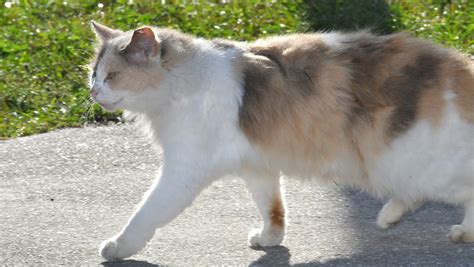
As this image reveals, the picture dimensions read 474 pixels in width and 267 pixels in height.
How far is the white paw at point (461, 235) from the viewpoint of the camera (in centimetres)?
530

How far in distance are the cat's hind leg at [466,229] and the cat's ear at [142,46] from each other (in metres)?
1.70

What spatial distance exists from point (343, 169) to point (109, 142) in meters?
2.34

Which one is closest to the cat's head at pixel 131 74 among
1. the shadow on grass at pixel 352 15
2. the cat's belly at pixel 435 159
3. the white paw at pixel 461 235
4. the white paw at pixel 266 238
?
the white paw at pixel 266 238

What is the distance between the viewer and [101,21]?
8.70m

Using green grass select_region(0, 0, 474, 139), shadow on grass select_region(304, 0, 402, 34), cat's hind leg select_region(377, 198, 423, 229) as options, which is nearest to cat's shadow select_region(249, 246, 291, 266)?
cat's hind leg select_region(377, 198, 423, 229)

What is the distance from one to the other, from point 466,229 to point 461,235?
42mm

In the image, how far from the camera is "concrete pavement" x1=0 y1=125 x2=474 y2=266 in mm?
5309

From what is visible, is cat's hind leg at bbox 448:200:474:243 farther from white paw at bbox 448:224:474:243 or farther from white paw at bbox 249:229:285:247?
white paw at bbox 249:229:285:247

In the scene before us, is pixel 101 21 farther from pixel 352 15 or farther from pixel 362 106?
pixel 362 106

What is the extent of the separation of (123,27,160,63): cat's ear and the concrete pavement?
982 mm

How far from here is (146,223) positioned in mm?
5121

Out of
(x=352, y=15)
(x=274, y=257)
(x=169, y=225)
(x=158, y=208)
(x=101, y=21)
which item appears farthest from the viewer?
(x=101, y=21)

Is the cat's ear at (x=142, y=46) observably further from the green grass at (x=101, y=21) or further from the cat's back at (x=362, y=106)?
the green grass at (x=101, y=21)

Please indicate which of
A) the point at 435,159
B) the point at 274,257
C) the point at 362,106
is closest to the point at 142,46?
the point at 362,106
